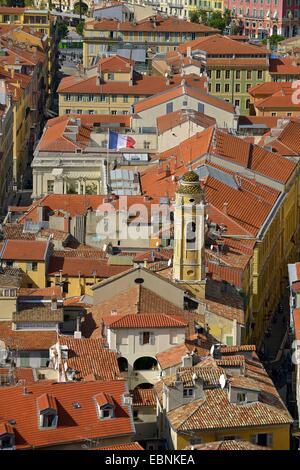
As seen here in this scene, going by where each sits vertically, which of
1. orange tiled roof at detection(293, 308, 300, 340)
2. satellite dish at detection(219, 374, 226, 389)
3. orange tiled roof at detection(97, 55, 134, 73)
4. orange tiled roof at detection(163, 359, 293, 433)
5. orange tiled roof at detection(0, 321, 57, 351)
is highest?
satellite dish at detection(219, 374, 226, 389)

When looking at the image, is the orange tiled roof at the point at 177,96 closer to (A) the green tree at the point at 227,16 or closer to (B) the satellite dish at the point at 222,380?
(B) the satellite dish at the point at 222,380

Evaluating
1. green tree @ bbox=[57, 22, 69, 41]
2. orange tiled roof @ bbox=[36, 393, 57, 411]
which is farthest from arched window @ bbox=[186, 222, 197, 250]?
green tree @ bbox=[57, 22, 69, 41]

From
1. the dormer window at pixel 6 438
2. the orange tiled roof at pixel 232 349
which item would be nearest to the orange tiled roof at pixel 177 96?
the orange tiled roof at pixel 232 349

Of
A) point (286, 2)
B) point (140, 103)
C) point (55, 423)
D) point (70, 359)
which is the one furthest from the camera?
point (286, 2)

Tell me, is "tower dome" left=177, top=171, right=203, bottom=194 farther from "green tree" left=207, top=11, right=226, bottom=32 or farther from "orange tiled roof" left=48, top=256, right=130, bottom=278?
"green tree" left=207, top=11, right=226, bottom=32

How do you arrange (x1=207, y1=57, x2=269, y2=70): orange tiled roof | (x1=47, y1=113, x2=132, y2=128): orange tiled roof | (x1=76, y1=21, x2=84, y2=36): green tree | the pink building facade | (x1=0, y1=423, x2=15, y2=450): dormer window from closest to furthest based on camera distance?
(x1=0, y1=423, x2=15, y2=450): dormer window, (x1=47, y1=113, x2=132, y2=128): orange tiled roof, (x1=207, y1=57, x2=269, y2=70): orange tiled roof, (x1=76, y1=21, x2=84, y2=36): green tree, the pink building facade
